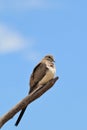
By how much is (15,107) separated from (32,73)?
203 cm

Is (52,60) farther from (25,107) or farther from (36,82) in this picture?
(25,107)

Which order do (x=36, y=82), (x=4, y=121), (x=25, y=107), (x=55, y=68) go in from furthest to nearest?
(x=55, y=68), (x=36, y=82), (x=25, y=107), (x=4, y=121)

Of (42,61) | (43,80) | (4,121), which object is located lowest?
(4,121)

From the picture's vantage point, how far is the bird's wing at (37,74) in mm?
9825

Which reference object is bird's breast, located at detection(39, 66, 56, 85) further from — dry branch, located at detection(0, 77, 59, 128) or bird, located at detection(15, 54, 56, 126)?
dry branch, located at detection(0, 77, 59, 128)

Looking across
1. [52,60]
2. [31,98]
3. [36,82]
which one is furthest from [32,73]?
[31,98]

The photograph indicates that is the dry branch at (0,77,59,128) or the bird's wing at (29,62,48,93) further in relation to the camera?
the bird's wing at (29,62,48,93)

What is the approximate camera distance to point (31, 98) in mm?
8320

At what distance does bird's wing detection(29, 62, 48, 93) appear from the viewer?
982cm

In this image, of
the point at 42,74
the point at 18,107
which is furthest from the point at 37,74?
the point at 18,107

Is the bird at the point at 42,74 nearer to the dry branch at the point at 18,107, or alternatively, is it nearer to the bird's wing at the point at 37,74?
the bird's wing at the point at 37,74

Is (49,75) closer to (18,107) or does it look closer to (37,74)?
(37,74)

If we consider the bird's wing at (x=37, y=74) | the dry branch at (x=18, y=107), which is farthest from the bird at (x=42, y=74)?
the dry branch at (x=18, y=107)

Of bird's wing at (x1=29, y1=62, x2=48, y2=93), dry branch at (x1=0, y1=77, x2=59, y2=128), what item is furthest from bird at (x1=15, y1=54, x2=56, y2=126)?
dry branch at (x1=0, y1=77, x2=59, y2=128)
